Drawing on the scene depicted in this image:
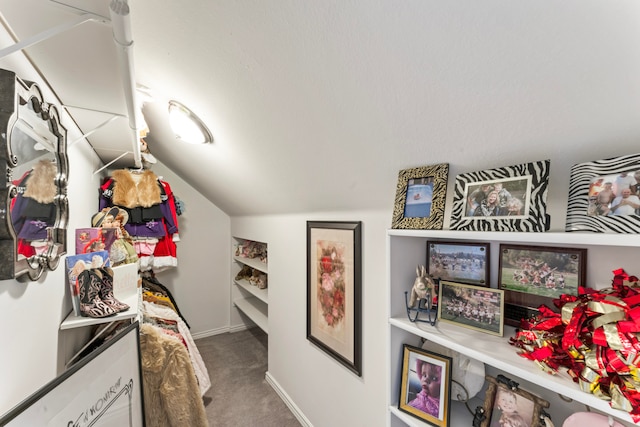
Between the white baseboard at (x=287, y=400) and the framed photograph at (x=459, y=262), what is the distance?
5.41 feet

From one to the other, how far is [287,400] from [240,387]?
21.1 inches

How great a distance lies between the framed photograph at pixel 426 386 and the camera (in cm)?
97

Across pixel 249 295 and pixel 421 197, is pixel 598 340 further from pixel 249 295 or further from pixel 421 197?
pixel 249 295

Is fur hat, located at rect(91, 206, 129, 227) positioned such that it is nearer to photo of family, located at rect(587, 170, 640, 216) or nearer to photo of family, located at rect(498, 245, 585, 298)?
photo of family, located at rect(498, 245, 585, 298)

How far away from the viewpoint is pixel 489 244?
40.8 inches

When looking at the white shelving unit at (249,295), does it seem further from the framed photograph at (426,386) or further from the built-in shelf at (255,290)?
the framed photograph at (426,386)

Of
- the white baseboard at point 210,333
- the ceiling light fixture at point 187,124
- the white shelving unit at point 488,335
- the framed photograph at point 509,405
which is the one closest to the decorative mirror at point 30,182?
the ceiling light fixture at point 187,124

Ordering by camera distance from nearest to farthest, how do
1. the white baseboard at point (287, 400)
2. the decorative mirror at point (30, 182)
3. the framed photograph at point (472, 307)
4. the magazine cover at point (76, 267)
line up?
the decorative mirror at point (30, 182) → the framed photograph at point (472, 307) → the magazine cover at point (76, 267) → the white baseboard at point (287, 400)

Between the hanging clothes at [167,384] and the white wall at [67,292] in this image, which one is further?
the hanging clothes at [167,384]

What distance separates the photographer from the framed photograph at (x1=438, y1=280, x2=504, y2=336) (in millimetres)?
946

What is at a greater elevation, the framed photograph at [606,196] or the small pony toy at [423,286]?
the framed photograph at [606,196]

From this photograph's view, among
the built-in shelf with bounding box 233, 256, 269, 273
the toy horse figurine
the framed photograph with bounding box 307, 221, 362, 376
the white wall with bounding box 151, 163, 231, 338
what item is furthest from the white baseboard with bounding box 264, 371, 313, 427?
the toy horse figurine

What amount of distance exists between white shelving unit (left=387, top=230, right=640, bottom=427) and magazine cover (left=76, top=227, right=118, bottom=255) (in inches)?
64.0

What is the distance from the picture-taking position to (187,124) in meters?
1.66
